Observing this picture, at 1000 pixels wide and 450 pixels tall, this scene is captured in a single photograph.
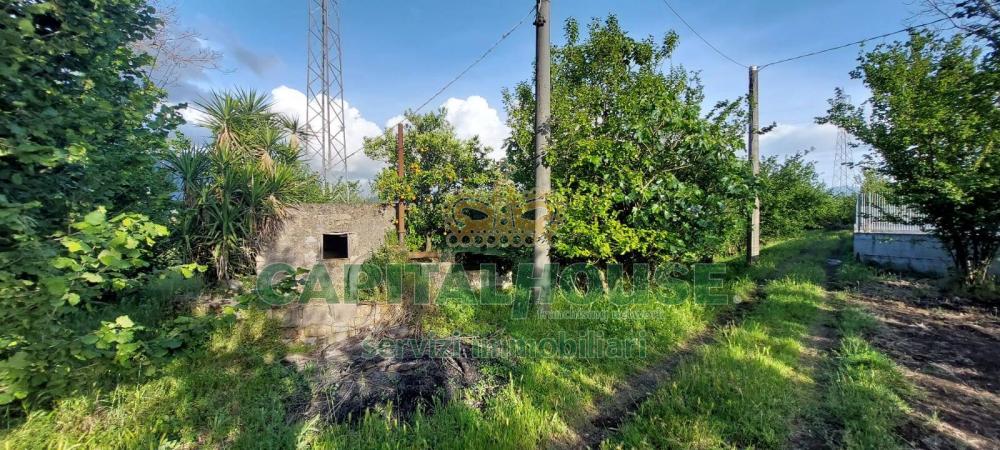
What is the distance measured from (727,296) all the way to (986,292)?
155 inches

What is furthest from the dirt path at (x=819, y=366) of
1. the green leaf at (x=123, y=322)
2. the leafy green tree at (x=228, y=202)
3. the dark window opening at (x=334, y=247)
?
the dark window opening at (x=334, y=247)

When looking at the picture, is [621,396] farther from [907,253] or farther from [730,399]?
[907,253]

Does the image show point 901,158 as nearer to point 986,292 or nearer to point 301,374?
point 986,292

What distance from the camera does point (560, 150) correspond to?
534cm

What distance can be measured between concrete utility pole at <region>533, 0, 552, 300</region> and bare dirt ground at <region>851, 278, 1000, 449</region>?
3401 millimetres

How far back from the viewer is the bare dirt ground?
2406 millimetres

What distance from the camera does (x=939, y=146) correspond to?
19.2 ft

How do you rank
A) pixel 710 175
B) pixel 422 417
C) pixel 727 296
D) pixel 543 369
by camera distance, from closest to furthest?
pixel 422 417
pixel 543 369
pixel 710 175
pixel 727 296

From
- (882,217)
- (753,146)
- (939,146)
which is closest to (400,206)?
(753,146)

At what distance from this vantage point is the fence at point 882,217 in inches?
Answer: 282

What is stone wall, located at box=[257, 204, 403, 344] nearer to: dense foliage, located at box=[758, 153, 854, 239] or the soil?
the soil

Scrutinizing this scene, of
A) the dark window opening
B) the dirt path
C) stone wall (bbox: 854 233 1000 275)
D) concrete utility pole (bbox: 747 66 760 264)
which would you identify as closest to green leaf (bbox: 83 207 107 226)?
the dirt path

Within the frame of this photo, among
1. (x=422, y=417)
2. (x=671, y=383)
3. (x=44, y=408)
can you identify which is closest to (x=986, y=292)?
(x=671, y=383)

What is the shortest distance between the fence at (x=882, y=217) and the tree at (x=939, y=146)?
61 cm
